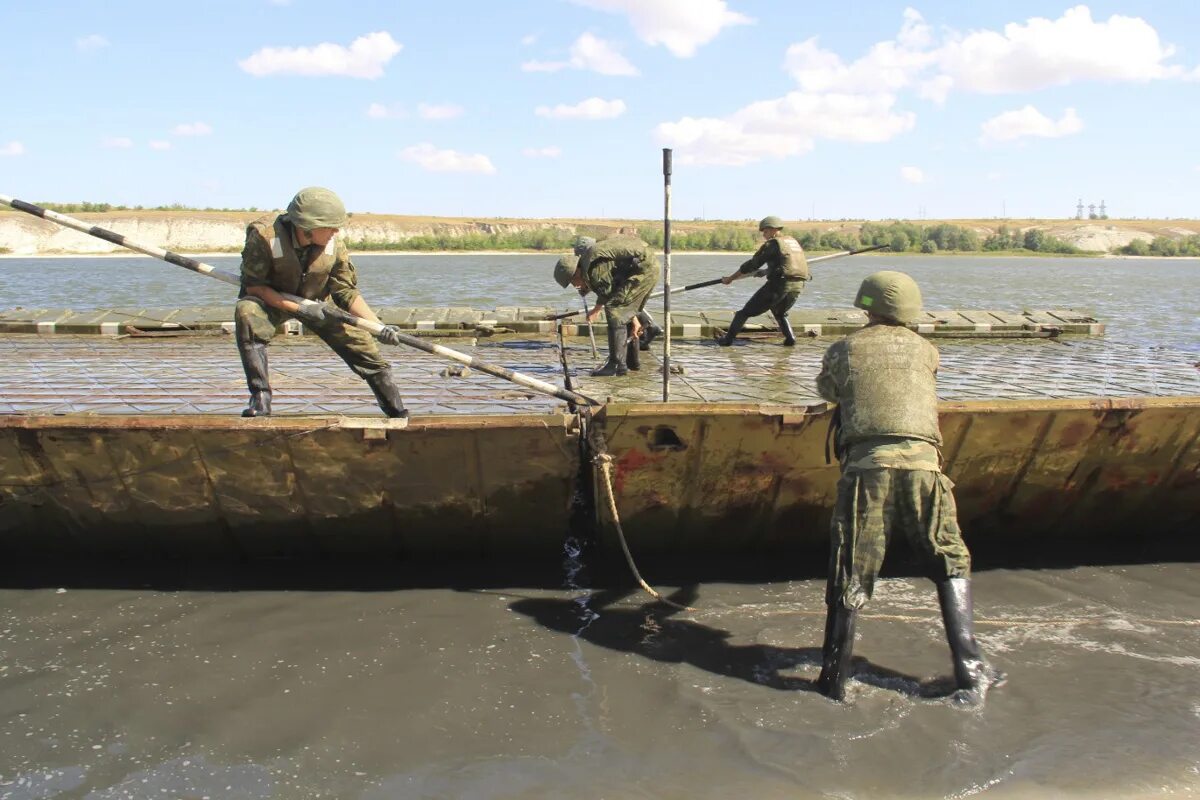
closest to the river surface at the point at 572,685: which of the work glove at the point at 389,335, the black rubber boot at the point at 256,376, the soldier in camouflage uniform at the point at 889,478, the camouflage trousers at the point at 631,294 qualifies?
the soldier in camouflage uniform at the point at 889,478

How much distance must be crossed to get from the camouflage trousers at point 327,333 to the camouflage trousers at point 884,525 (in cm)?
307

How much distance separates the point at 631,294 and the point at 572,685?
14.7ft

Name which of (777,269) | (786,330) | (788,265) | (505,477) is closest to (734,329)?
(786,330)

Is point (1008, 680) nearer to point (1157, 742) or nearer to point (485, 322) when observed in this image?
point (1157, 742)

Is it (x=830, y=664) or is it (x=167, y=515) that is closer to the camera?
(x=830, y=664)

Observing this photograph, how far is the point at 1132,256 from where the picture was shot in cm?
9331

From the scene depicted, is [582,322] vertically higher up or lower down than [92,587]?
higher up

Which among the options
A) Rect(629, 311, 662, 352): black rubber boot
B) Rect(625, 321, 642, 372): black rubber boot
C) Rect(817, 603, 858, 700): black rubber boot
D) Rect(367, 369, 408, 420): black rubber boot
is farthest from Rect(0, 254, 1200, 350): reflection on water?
Rect(367, 369, 408, 420): black rubber boot

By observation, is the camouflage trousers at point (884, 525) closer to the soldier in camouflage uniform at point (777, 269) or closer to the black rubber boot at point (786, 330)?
the soldier in camouflage uniform at point (777, 269)

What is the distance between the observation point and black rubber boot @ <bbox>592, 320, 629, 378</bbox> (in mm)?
8656

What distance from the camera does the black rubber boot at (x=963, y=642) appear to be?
4.48 m

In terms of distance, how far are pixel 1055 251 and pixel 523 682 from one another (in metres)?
87.8

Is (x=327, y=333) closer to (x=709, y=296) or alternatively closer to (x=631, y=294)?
(x=631, y=294)

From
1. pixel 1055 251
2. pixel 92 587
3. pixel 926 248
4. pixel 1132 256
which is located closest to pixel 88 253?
pixel 926 248
